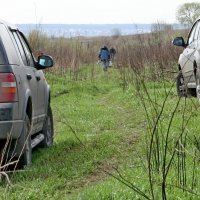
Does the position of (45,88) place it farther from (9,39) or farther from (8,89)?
(8,89)

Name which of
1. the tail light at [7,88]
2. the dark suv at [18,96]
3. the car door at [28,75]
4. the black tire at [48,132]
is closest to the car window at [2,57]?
the dark suv at [18,96]

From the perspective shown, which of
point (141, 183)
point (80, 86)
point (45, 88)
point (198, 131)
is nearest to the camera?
point (141, 183)

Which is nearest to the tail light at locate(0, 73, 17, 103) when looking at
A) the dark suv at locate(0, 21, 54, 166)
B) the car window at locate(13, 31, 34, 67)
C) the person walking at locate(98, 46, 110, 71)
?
the dark suv at locate(0, 21, 54, 166)

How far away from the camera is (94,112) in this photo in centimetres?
1342

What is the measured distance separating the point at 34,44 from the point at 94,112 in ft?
47.3

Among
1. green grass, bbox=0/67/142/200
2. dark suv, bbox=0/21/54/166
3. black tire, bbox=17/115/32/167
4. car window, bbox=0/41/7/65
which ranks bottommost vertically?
green grass, bbox=0/67/142/200

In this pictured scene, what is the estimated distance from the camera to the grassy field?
500cm

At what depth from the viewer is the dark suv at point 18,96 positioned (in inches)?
251

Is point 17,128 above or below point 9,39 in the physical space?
below

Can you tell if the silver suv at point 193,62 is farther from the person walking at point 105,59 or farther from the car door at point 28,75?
the person walking at point 105,59

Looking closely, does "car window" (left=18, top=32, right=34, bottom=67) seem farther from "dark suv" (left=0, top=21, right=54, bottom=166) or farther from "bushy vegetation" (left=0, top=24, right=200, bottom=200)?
"bushy vegetation" (left=0, top=24, right=200, bottom=200)

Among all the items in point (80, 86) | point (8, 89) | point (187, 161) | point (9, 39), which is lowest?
point (80, 86)

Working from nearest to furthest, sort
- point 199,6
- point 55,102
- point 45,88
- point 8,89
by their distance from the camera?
point 8,89, point 45,88, point 55,102, point 199,6

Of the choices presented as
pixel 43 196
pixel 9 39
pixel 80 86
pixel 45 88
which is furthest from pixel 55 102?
pixel 43 196
